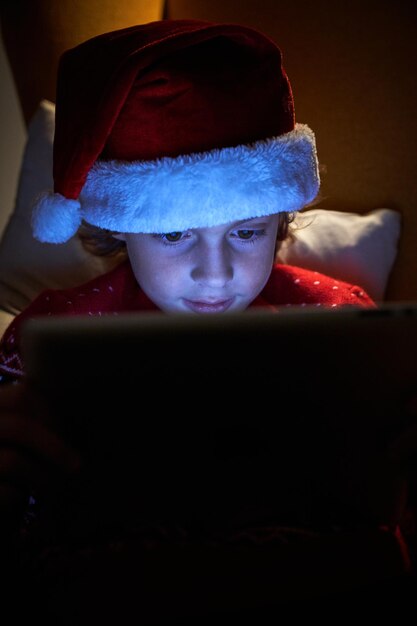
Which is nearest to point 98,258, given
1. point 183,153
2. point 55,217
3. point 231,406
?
point 55,217

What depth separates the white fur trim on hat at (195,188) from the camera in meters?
0.78

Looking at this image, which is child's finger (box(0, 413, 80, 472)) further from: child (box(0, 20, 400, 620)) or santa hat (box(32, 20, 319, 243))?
santa hat (box(32, 20, 319, 243))

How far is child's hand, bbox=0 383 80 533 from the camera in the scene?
69 cm

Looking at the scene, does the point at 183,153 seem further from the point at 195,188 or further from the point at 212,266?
the point at 212,266

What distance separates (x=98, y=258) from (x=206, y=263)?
1.61 feet

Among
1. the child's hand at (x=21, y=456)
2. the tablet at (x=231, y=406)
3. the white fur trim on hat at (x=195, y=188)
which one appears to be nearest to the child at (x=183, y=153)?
the white fur trim on hat at (x=195, y=188)

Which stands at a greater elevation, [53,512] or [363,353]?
[363,353]

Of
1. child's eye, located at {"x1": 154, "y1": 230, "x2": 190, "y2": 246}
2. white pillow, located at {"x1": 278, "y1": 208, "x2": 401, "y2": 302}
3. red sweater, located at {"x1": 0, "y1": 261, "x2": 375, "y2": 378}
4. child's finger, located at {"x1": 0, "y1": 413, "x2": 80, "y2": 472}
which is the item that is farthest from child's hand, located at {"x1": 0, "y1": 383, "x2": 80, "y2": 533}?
white pillow, located at {"x1": 278, "y1": 208, "x2": 401, "y2": 302}

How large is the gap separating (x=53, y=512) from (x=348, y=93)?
1.00 metres

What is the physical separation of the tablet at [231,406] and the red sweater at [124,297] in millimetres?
372

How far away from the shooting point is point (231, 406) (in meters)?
0.55

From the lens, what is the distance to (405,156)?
1233mm

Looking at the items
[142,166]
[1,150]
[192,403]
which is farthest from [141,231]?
[1,150]

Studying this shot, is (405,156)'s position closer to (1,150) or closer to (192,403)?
(192,403)
